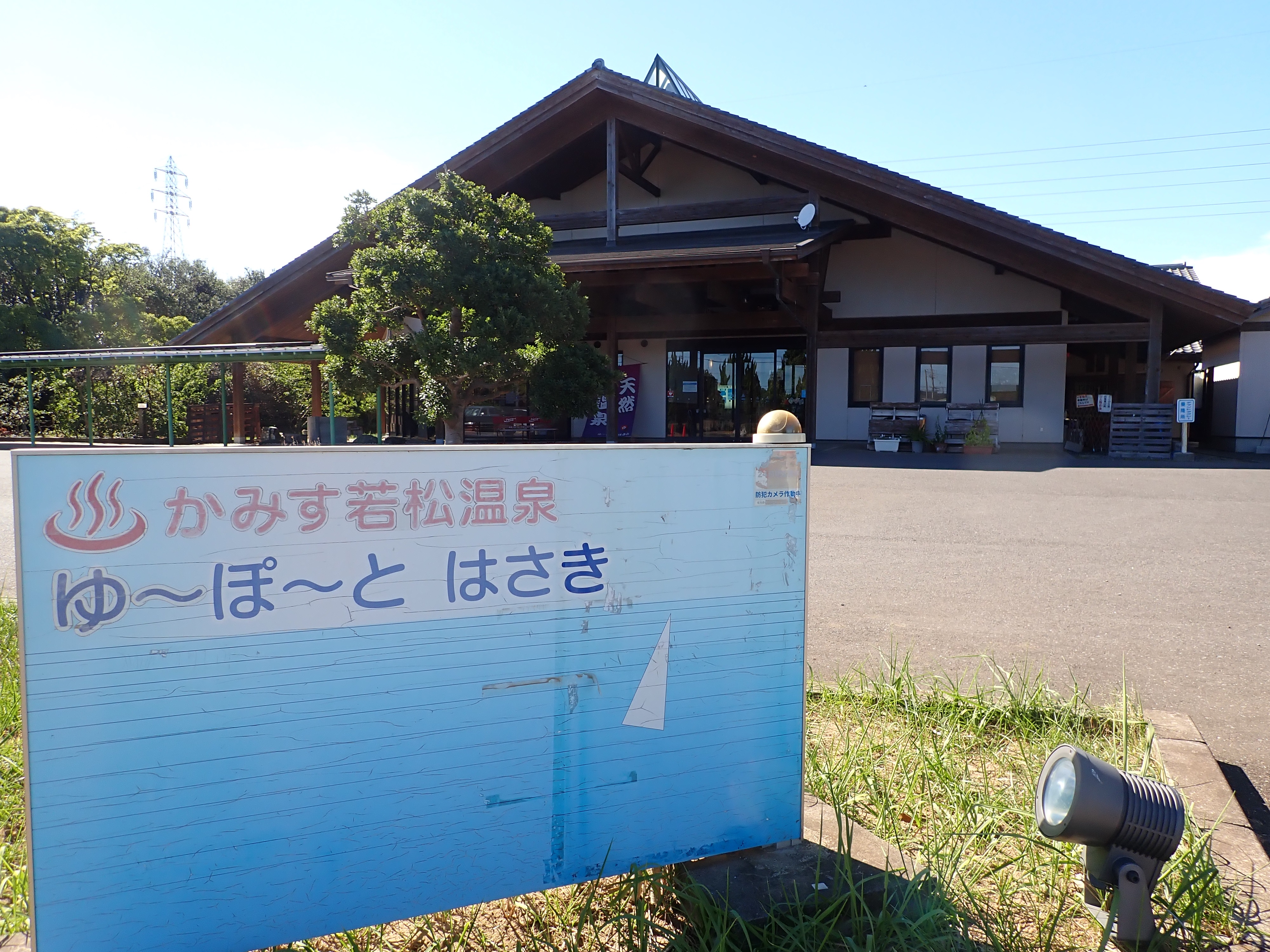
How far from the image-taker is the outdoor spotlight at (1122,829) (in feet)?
5.45

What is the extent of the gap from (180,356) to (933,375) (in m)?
13.7

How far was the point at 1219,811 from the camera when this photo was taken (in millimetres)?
2143

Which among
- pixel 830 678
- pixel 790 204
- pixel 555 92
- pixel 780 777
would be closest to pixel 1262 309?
pixel 790 204

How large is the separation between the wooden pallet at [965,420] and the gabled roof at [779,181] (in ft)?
8.24

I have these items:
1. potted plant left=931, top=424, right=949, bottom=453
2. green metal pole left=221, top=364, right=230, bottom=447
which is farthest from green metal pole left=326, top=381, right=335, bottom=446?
potted plant left=931, top=424, right=949, bottom=453

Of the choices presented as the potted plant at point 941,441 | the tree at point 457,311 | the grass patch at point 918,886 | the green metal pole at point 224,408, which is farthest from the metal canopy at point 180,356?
the grass patch at point 918,886

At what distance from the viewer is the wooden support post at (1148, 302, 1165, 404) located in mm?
12312

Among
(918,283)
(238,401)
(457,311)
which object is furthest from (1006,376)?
(238,401)

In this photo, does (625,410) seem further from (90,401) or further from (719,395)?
(90,401)

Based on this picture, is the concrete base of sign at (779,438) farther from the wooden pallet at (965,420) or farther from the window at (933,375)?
the window at (933,375)

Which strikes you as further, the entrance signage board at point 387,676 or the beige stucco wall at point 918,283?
the beige stucco wall at point 918,283

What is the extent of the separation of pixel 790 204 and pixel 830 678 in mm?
12498

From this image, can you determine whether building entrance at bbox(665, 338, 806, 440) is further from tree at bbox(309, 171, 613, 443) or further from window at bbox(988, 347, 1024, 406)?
tree at bbox(309, 171, 613, 443)

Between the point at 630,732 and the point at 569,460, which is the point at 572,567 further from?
the point at 630,732
